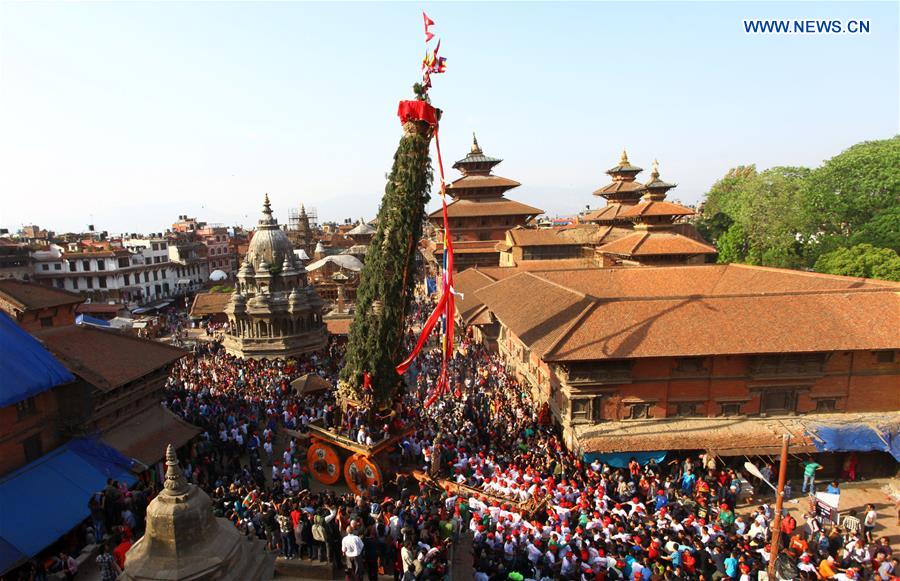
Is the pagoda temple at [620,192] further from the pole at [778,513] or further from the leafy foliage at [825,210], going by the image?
the pole at [778,513]

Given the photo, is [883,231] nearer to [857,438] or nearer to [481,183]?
[857,438]

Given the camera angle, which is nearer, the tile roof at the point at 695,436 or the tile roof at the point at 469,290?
the tile roof at the point at 695,436

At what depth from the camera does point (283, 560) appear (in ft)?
36.0

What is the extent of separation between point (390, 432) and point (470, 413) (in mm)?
4575

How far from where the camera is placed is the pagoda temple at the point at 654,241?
31.7 metres

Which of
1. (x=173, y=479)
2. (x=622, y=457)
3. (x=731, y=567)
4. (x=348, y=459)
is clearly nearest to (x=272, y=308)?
(x=348, y=459)

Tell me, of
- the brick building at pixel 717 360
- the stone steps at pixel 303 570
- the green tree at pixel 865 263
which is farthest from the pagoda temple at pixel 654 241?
the stone steps at pixel 303 570

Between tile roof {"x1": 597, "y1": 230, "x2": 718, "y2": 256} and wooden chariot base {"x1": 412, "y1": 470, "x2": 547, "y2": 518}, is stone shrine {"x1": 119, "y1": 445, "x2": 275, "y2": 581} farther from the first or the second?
tile roof {"x1": 597, "y1": 230, "x2": 718, "y2": 256}

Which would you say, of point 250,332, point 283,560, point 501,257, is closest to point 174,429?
point 283,560

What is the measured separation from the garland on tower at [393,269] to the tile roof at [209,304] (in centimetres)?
3558

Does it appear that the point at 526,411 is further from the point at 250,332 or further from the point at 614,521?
the point at 250,332

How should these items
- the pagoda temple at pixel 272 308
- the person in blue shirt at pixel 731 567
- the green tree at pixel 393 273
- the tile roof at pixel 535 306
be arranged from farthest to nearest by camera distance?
the pagoda temple at pixel 272 308 → the tile roof at pixel 535 306 → the green tree at pixel 393 273 → the person in blue shirt at pixel 731 567

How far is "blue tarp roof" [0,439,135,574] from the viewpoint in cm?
1153

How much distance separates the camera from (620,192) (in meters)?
45.2
